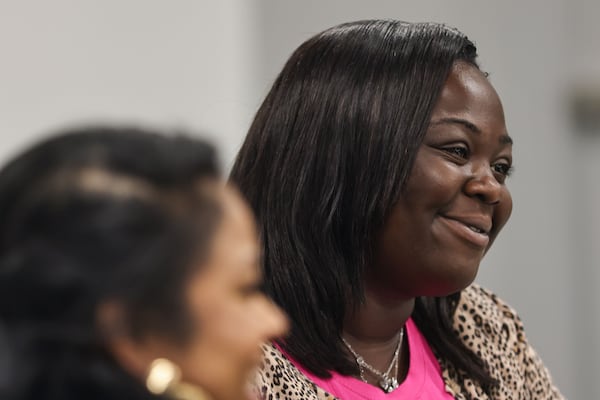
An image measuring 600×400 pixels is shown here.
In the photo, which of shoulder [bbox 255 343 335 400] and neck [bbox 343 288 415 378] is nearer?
shoulder [bbox 255 343 335 400]

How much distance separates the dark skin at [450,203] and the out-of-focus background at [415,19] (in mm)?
1031

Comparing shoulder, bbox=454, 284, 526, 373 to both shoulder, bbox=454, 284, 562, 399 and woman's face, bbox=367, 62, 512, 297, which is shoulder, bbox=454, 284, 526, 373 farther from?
woman's face, bbox=367, 62, 512, 297

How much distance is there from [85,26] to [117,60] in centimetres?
10

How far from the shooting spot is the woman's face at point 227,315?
79 centimetres

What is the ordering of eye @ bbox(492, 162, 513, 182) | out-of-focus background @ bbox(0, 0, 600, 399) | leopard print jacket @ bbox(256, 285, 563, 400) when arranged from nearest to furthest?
eye @ bbox(492, 162, 513, 182) → leopard print jacket @ bbox(256, 285, 563, 400) → out-of-focus background @ bbox(0, 0, 600, 399)

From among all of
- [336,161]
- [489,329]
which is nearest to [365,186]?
[336,161]

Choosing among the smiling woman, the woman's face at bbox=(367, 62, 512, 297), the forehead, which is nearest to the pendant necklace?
the smiling woman

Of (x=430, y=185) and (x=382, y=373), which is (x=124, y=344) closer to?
(x=430, y=185)

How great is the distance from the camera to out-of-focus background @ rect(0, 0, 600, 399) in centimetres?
239

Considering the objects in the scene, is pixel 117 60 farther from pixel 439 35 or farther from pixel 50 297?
pixel 50 297

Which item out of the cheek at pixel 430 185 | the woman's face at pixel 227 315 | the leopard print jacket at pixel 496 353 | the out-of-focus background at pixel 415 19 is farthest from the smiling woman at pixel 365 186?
the out-of-focus background at pixel 415 19

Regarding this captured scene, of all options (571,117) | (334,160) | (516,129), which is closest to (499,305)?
(334,160)

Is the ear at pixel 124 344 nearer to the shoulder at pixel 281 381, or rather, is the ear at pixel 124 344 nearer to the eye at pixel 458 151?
the shoulder at pixel 281 381

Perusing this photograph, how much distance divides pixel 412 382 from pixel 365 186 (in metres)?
0.29
